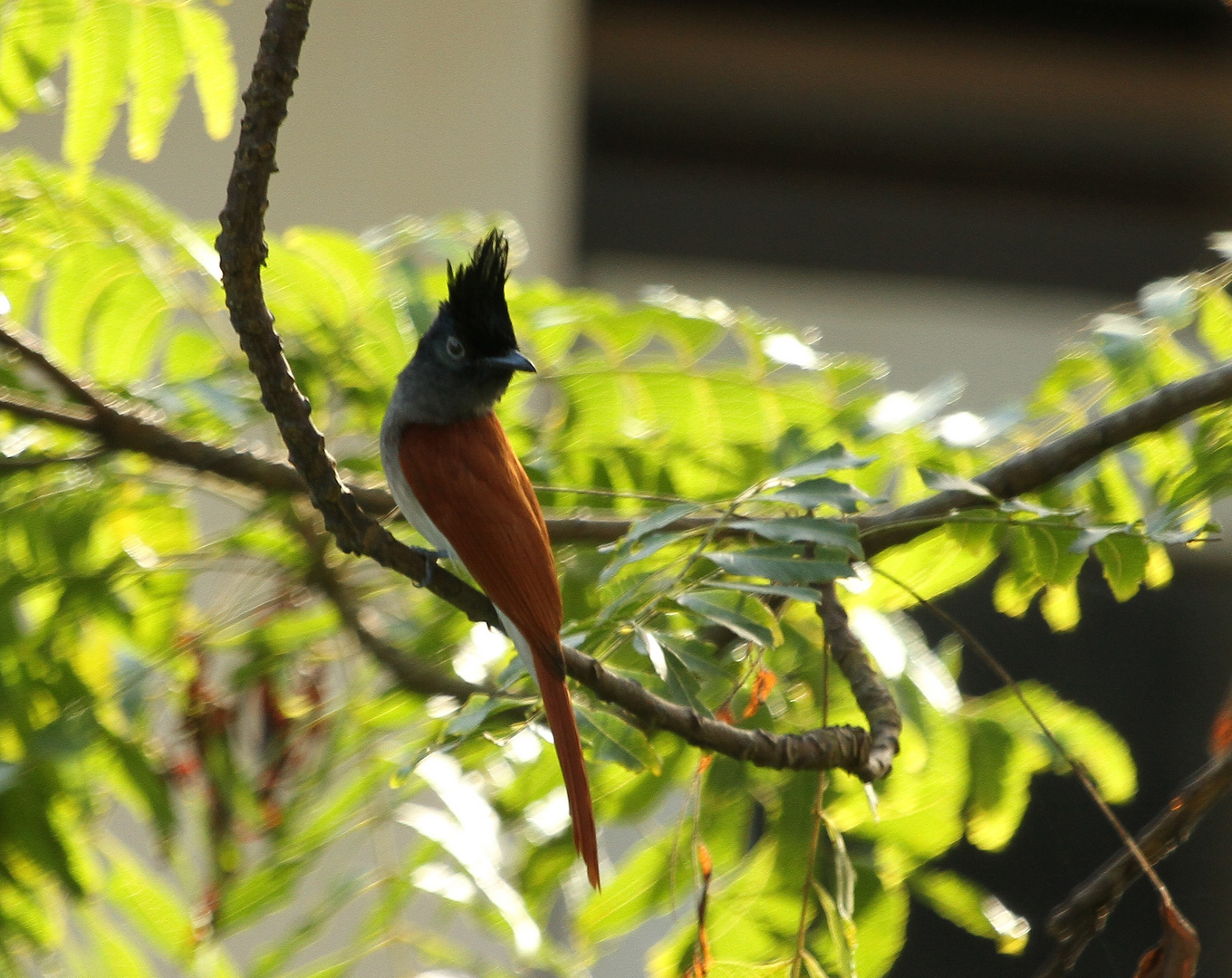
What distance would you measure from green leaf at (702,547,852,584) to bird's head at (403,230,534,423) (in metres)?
0.44

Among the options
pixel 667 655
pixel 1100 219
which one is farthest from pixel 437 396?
pixel 1100 219

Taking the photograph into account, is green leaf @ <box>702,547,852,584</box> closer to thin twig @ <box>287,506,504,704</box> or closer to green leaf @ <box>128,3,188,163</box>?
thin twig @ <box>287,506,504,704</box>

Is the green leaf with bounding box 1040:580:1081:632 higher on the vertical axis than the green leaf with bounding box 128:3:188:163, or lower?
lower

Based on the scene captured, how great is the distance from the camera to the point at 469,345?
5.02 ft

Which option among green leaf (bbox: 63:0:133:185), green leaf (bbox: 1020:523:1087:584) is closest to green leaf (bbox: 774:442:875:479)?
green leaf (bbox: 1020:523:1087:584)

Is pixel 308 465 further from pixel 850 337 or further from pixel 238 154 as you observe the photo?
pixel 850 337

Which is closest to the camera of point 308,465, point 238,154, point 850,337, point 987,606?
point 238,154

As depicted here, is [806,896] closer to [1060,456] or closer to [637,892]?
[637,892]

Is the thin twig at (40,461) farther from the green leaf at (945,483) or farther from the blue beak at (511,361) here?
the green leaf at (945,483)

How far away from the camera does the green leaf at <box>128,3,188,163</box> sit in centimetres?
169

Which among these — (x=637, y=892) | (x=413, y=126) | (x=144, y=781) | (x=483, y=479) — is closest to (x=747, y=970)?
(x=637, y=892)

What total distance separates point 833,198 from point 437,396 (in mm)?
2515

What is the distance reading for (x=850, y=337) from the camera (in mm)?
3564

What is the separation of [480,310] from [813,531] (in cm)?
58
